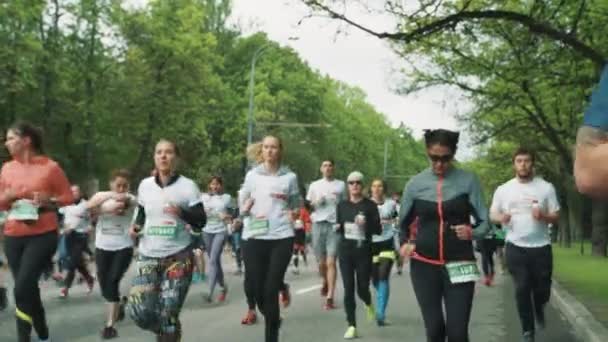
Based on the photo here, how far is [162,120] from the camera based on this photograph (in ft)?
140

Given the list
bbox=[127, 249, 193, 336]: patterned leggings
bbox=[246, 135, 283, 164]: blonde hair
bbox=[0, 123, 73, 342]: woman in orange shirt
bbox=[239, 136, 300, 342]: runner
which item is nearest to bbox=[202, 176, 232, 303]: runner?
bbox=[246, 135, 283, 164]: blonde hair

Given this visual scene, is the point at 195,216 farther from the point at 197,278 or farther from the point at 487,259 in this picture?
the point at 487,259

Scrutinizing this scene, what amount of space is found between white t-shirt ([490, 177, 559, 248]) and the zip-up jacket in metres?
2.79

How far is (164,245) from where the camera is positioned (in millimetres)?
7082

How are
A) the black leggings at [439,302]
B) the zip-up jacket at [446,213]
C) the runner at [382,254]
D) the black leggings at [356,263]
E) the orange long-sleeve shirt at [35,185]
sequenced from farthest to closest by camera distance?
1. the runner at [382,254]
2. the black leggings at [356,263]
3. the orange long-sleeve shirt at [35,185]
4. the zip-up jacket at [446,213]
5. the black leggings at [439,302]

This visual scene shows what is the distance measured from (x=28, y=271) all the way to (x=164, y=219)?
1.21m

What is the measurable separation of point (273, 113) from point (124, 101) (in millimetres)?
19040

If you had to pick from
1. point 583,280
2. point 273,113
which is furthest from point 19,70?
point 273,113

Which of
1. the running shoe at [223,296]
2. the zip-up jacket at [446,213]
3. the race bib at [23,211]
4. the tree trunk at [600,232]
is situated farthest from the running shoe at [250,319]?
the tree trunk at [600,232]

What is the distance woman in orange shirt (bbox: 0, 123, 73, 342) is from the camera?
7.54 meters

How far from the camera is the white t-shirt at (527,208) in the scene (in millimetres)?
9086

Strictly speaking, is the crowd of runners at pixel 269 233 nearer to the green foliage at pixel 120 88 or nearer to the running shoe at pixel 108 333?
the running shoe at pixel 108 333

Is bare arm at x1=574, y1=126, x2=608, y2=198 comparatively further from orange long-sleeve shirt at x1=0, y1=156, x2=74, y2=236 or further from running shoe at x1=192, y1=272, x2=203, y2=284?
running shoe at x1=192, y1=272, x2=203, y2=284

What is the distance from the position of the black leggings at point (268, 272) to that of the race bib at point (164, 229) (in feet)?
4.23
